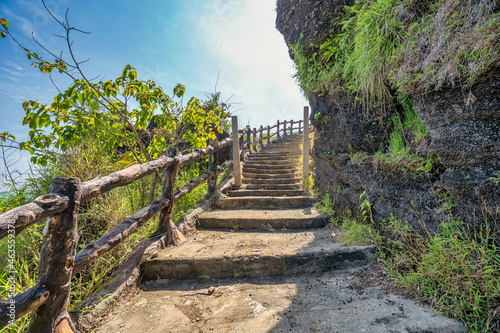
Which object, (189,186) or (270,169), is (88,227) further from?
(270,169)

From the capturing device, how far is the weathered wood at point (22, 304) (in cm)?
103

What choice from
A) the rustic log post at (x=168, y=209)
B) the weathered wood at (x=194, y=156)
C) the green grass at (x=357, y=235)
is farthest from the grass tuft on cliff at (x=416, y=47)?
the rustic log post at (x=168, y=209)

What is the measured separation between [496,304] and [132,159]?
4.25m

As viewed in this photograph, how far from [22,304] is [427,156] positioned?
118 inches

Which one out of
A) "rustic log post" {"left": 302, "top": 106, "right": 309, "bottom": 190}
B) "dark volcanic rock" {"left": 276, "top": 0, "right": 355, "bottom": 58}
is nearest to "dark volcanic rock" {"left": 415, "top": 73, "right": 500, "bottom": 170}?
"dark volcanic rock" {"left": 276, "top": 0, "right": 355, "bottom": 58}

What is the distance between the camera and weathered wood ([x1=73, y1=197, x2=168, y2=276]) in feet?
4.99

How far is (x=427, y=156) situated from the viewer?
199 centimetres

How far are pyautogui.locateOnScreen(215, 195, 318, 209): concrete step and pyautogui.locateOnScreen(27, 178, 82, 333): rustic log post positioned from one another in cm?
307

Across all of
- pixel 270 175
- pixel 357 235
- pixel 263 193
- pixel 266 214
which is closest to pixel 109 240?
pixel 266 214

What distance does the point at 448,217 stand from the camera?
1723 millimetres

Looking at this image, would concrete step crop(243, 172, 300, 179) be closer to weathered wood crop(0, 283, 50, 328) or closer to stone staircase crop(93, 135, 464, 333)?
stone staircase crop(93, 135, 464, 333)

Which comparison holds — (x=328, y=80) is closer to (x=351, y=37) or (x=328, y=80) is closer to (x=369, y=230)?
(x=351, y=37)

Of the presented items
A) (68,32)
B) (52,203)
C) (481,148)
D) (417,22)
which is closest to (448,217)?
(481,148)

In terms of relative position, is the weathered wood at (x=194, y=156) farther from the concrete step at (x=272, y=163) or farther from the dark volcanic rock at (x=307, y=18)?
the concrete step at (x=272, y=163)
